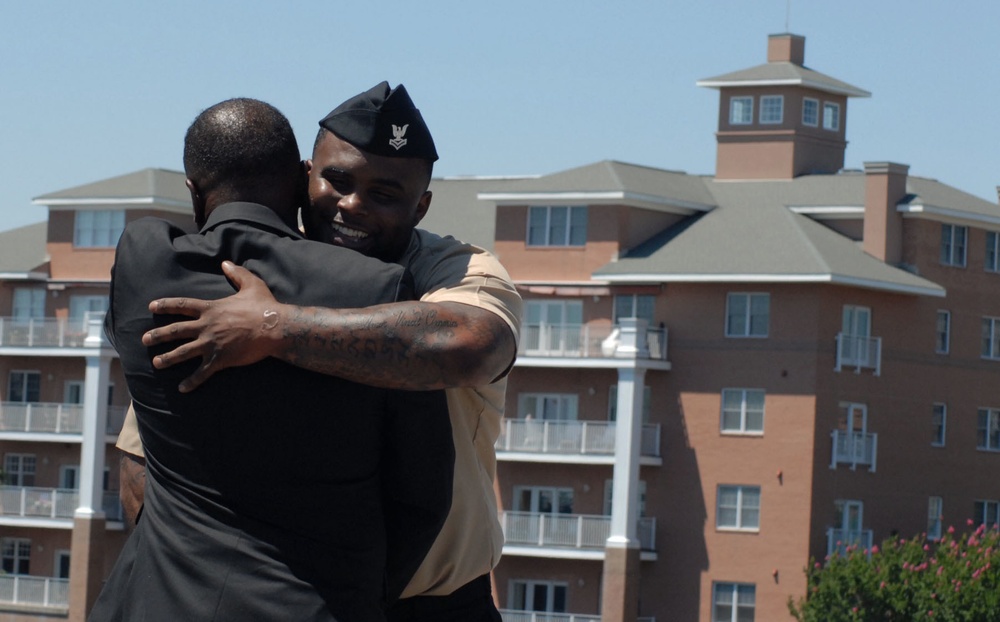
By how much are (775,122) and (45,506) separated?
25902 millimetres

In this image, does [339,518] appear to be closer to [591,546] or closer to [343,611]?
[343,611]

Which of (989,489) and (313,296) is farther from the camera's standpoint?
(989,489)

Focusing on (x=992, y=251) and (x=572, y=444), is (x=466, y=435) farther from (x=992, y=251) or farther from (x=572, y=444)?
(x=992, y=251)

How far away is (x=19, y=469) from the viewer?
62656mm

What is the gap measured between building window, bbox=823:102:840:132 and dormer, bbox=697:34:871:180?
0.10ft

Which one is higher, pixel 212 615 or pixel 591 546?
pixel 212 615

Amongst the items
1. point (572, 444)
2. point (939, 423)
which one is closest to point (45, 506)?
point (572, 444)

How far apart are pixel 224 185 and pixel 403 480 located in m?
0.79

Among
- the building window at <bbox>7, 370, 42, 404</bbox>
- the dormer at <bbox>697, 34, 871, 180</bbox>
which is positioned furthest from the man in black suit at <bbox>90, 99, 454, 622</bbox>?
the building window at <bbox>7, 370, 42, 404</bbox>

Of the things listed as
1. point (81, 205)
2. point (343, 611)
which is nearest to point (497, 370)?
point (343, 611)

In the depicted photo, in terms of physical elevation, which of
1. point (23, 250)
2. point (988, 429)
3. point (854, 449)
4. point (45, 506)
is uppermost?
point (23, 250)

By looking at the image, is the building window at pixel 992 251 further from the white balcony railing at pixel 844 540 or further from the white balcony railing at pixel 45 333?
the white balcony railing at pixel 45 333

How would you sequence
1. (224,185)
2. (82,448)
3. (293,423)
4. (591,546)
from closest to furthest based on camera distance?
1. (293,423)
2. (224,185)
3. (591,546)
4. (82,448)

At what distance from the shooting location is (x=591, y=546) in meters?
53.2
